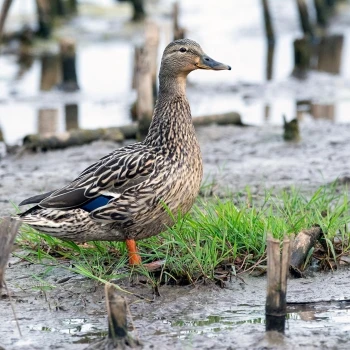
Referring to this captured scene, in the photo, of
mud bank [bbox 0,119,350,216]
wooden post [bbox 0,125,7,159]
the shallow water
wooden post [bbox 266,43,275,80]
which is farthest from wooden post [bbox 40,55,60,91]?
mud bank [bbox 0,119,350,216]

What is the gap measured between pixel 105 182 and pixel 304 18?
1356 cm

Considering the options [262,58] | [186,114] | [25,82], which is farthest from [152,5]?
[186,114]

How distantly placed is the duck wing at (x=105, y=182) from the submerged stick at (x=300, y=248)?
1068mm

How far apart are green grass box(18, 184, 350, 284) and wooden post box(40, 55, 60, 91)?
9.48 metres

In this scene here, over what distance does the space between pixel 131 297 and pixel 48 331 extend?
668 mm

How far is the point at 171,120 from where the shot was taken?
6.74 meters

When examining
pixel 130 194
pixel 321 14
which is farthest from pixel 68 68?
pixel 130 194

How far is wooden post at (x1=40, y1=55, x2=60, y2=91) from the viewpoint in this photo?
1639 cm

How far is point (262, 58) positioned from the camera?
60.4 ft

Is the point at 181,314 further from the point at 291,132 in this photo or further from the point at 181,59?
the point at 291,132

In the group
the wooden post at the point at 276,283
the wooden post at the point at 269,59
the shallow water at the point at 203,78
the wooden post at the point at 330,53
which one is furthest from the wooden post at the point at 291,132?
the wooden post at the point at 330,53

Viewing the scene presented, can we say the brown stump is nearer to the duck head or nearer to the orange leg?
the orange leg

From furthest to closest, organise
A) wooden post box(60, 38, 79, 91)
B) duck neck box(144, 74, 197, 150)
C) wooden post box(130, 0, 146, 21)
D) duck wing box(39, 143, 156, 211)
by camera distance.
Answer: wooden post box(130, 0, 146, 21) → wooden post box(60, 38, 79, 91) → duck neck box(144, 74, 197, 150) → duck wing box(39, 143, 156, 211)

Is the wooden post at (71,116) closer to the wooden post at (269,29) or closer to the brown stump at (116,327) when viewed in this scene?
the wooden post at (269,29)
